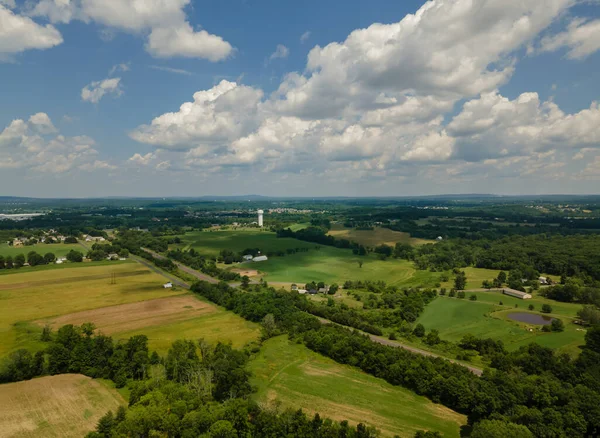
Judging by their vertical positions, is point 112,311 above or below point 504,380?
below

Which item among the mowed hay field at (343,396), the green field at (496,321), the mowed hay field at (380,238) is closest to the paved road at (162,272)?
the mowed hay field at (343,396)

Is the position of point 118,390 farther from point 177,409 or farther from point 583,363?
point 583,363

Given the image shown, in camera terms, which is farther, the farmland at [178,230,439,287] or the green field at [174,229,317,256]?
the green field at [174,229,317,256]

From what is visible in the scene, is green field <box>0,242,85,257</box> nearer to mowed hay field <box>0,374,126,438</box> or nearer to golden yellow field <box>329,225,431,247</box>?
mowed hay field <box>0,374,126,438</box>

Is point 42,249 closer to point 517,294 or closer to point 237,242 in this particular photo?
point 237,242

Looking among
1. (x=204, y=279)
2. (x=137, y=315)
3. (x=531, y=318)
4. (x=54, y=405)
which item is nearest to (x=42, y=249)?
(x=204, y=279)

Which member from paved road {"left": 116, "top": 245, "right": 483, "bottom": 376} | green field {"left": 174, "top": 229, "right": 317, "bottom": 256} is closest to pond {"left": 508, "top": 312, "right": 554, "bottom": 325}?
paved road {"left": 116, "top": 245, "right": 483, "bottom": 376}

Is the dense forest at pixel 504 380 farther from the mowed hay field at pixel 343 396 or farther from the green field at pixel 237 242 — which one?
the green field at pixel 237 242
